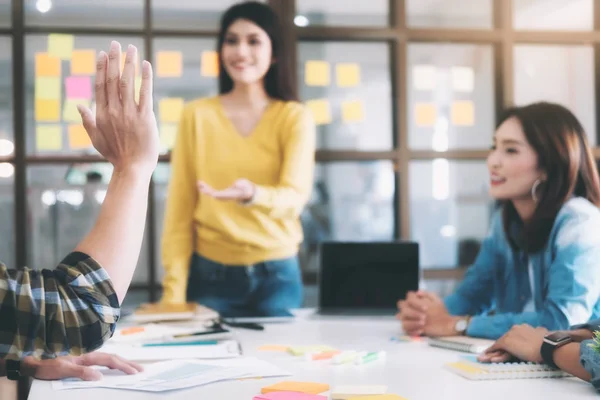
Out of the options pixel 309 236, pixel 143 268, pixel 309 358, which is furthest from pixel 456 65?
pixel 309 358

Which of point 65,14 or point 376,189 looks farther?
point 376,189

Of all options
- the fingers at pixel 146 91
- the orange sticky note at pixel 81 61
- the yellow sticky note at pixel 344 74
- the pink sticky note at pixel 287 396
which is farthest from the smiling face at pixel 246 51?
the pink sticky note at pixel 287 396

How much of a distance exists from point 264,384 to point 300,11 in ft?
7.48

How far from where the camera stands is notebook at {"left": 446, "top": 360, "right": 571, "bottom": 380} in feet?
4.14

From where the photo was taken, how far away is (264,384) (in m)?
1.22

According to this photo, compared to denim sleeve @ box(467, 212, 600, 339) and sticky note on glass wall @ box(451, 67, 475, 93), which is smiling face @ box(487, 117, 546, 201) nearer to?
denim sleeve @ box(467, 212, 600, 339)

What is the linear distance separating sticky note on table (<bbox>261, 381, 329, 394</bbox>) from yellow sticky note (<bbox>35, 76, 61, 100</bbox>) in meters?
2.28

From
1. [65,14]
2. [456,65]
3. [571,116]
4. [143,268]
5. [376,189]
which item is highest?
[65,14]

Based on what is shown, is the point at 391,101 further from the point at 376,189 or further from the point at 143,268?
the point at 143,268

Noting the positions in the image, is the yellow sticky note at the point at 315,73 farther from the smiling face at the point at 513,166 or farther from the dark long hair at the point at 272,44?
the smiling face at the point at 513,166

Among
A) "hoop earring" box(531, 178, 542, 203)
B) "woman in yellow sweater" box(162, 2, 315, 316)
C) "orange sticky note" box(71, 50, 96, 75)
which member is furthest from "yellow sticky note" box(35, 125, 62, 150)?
"hoop earring" box(531, 178, 542, 203)

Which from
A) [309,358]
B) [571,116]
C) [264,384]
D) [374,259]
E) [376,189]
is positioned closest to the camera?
[264,384]

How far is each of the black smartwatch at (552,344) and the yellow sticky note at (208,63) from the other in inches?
86.1

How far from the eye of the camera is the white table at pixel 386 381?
1.14 meters
